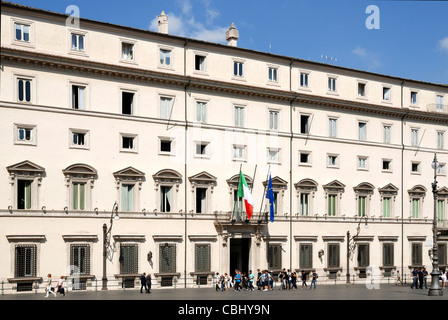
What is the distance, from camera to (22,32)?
4425 cm

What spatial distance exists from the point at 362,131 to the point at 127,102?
21558mm

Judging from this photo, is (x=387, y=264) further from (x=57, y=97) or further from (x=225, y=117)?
(x=57, y=97)

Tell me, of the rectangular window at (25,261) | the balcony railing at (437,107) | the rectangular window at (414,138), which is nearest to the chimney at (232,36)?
the rectangular window at (414,138)

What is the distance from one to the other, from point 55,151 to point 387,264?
2996cm

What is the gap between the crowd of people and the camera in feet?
158

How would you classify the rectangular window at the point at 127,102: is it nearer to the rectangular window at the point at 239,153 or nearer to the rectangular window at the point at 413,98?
the rectangular window at the point at 239,153

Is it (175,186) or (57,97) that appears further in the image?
(175,186)

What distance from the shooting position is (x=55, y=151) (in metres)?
45.0

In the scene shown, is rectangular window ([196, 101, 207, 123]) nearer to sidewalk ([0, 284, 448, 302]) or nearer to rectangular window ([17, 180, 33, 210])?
sidewalk ([0, 284, 448, 302])

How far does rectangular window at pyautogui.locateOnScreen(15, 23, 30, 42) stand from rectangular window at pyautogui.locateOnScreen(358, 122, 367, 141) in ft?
93.9

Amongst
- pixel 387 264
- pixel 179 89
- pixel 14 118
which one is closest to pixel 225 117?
pixel 179 89

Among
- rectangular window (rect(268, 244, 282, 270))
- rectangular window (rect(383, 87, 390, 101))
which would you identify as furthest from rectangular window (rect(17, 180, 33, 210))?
rectangular window (rect(383, 87, 390, 101))

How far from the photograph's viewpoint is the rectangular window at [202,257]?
50094 mm

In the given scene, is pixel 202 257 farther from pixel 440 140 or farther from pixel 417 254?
pixel 440 140
